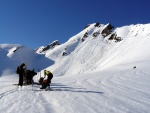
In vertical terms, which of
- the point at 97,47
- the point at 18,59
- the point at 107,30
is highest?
the point at 107,30

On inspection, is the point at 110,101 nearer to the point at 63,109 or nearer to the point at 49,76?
the point at 63,109

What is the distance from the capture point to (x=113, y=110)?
1015 cm

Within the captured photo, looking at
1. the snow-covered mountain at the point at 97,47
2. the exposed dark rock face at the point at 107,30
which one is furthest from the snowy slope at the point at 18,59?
the exposed dark rock face at the point at 107,30

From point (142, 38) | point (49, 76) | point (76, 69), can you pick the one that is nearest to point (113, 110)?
point (49, 76)

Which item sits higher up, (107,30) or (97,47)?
(107,30)

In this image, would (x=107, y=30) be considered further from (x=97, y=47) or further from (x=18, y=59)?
(x=18, y=59)

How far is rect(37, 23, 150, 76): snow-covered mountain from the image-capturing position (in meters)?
86.6

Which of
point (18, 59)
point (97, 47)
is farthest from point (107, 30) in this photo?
point (18, 59)

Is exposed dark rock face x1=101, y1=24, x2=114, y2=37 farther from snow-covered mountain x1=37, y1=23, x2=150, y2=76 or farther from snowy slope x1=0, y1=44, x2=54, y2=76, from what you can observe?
snowy slope x1=0, y1=44, x2=54, y2=76

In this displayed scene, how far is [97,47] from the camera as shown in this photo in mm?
105125

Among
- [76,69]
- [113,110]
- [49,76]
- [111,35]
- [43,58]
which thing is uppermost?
[111,35]

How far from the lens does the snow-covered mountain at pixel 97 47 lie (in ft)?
284

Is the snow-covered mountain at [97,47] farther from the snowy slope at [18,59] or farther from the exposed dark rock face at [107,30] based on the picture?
the snowy slope at [18,59]

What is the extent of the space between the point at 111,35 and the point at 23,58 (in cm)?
3634
